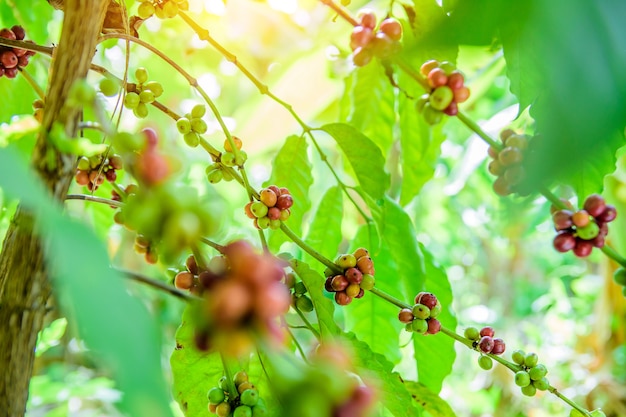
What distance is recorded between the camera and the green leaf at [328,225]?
0.66 meters

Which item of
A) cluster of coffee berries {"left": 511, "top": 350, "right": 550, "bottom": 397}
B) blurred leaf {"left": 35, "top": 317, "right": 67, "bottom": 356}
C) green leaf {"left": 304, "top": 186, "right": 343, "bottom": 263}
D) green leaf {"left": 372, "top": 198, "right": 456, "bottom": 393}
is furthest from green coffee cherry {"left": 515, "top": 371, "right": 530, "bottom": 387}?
blurred leaf {"left": 35, "top": 317, "right": 67, "bottom": 356}

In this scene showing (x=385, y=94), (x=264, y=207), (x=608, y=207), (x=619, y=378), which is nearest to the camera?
(x=264, y=207)

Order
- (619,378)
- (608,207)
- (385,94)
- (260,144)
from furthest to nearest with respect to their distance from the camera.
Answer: (619,378)
(260,144)
(385,94)
(608,207)

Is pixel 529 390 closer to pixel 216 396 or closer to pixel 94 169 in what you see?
pixel 216 396

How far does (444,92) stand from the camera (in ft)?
1.63

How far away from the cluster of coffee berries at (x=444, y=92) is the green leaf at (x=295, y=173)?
163mm

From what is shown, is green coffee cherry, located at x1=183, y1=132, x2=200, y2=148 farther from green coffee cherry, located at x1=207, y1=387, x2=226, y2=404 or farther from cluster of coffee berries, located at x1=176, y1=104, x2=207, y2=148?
green coffee cherry, located at x1=207, y1=387, x2=226, y2=404

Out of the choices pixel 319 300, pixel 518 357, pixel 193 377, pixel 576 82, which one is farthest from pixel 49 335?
pixel 576 82

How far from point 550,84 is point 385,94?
0.48m

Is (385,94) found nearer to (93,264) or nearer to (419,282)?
(419,282)

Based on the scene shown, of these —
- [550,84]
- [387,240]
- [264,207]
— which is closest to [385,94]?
[387,240]

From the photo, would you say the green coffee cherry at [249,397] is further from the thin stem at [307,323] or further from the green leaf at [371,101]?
the green leaf at [371,101]

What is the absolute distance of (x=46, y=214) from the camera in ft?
0.68

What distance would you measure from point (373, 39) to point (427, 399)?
1.06ft
